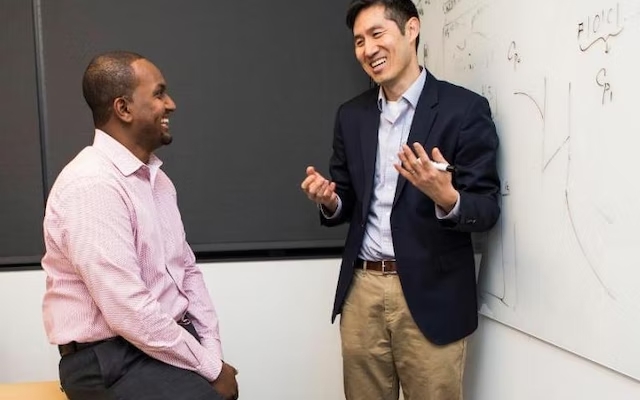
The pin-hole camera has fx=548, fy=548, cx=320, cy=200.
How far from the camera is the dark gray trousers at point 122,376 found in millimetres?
1378

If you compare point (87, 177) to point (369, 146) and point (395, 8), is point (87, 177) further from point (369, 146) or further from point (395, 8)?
point (395, 8)

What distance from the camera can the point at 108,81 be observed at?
1441 mm

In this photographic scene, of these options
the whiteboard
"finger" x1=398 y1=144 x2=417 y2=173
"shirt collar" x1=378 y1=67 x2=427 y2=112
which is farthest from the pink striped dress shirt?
the whiteboard

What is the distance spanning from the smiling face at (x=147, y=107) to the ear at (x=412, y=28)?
765 millimetres

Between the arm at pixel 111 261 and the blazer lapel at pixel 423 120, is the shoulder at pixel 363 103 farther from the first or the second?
the arm at pixel 111 261

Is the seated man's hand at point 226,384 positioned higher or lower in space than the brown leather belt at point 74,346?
lower

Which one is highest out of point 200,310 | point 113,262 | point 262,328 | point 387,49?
point 387,49

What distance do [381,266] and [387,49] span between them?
0.67 m

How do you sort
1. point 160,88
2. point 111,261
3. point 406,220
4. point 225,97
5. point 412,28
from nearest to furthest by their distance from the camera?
1. point 111,261
2. point 160,88
3. point 406,220
4. point 412,28
5. point 225,97

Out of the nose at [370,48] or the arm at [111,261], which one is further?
the nose at [370,48]

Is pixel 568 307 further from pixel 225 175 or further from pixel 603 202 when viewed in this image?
pixel 225 175

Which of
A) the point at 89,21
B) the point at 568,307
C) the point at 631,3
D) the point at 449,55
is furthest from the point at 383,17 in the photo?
the point at 89,21

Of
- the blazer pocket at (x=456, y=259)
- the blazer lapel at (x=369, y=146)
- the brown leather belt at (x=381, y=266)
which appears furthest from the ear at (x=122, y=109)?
the blazer pocket at (x=456, y=259)

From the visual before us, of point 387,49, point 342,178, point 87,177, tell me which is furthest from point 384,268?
point 87,177
